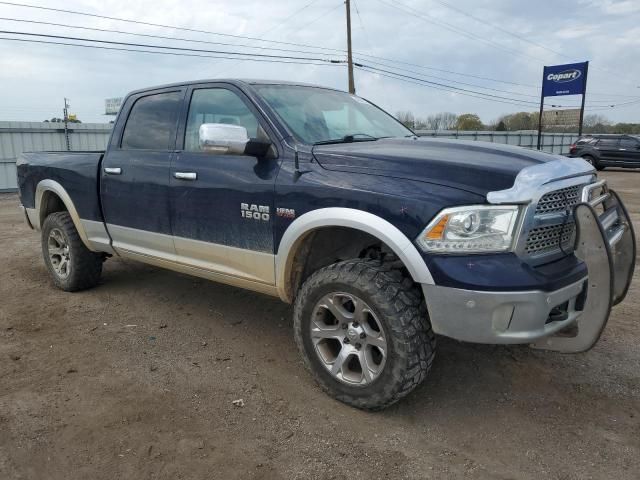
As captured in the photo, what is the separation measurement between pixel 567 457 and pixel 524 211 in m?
1.26

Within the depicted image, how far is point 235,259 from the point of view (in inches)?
143

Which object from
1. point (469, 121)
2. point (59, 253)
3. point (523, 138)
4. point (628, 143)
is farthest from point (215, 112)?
point (469, 121)

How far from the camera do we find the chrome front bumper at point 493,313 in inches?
99.7

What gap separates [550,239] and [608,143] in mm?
23870

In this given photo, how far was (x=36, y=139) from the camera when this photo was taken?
17.3 meters

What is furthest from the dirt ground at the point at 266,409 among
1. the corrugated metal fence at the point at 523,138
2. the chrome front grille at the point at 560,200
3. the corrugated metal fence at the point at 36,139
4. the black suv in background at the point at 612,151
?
the corrugated metal fence at the point at 523,138

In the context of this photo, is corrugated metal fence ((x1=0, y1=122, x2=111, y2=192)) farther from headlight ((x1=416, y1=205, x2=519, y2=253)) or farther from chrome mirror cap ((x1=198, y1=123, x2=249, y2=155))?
headlight ((x1=416, y1=205, x2=519, y2=253))

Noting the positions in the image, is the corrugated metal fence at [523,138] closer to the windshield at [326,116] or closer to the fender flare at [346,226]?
the windshield at [326,116]

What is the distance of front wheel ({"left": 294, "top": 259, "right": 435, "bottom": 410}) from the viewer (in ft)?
9.14

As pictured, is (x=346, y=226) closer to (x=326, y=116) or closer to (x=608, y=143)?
(x=326, y=116)

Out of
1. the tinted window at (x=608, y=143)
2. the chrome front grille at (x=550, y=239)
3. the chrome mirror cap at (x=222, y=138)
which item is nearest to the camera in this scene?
the chrome front grille at (x=550, y=239)

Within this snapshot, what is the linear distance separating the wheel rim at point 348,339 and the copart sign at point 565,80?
29.3 m

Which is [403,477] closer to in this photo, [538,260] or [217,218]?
[538,260]

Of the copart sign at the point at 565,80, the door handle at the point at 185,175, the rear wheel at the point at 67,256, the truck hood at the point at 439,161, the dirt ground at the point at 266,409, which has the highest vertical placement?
the copart sign at the point at 565,80
